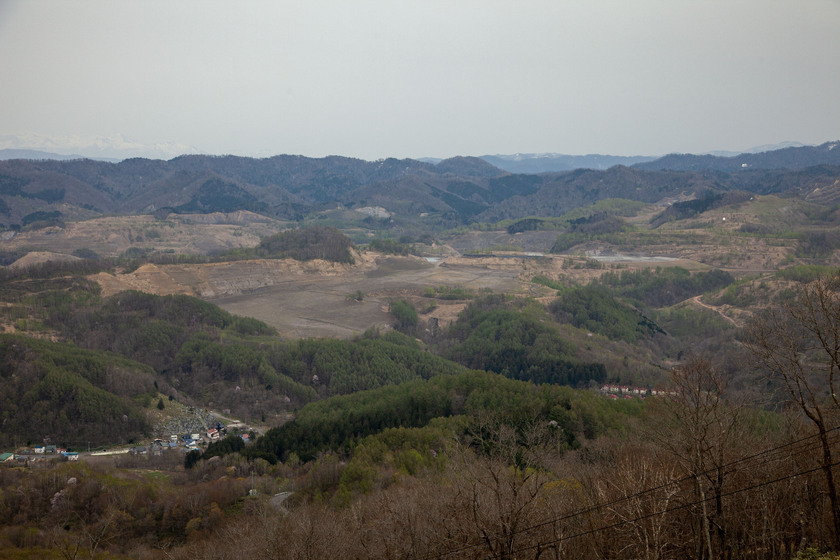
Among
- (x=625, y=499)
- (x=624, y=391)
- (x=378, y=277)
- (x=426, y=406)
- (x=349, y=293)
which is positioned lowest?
(x=624, y=391)

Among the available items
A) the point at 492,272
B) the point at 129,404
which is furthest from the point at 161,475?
the point at 492,272

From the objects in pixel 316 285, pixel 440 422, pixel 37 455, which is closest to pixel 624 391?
pixel 440 422

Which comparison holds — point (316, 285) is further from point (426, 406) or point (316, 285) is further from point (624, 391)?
point (426, 406)

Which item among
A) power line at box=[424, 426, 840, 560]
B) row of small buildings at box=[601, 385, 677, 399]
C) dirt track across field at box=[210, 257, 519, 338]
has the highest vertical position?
power line at box=[424, 426, 840, 560]

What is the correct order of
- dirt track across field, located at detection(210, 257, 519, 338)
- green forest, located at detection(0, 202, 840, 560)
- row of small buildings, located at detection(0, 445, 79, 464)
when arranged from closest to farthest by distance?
green forest, located at detection(0, 202, 840, 560), row of small buildings, located at detection(0, 445, 79, 464), dirt track across field, located at detection(210, 257, 519, 338)

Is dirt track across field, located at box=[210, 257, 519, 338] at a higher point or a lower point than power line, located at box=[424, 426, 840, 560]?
lower

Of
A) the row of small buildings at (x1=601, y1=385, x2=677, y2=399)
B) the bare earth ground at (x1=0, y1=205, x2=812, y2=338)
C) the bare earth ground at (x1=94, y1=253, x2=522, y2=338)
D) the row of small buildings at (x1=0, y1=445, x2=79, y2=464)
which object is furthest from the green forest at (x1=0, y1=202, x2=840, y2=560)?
the bare earth ground at (x1=0, y1=205, x2=812, y2=338)

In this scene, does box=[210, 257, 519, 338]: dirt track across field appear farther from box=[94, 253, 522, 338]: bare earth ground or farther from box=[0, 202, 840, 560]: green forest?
box=[0, 202, 840, 560]: green forest

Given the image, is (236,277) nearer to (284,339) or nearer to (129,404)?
(284,339)

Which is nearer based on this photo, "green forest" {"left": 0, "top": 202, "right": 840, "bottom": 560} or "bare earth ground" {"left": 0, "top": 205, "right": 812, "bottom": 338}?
"green forest" {"left": 0, "top": 202, "right": 840, "bottom": 560}

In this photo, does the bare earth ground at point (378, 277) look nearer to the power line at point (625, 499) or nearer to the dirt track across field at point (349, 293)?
the dirt track across field at point (349, 293)

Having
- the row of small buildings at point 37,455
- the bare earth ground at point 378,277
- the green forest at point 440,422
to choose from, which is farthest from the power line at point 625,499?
the bare earth ground at point 378,277
